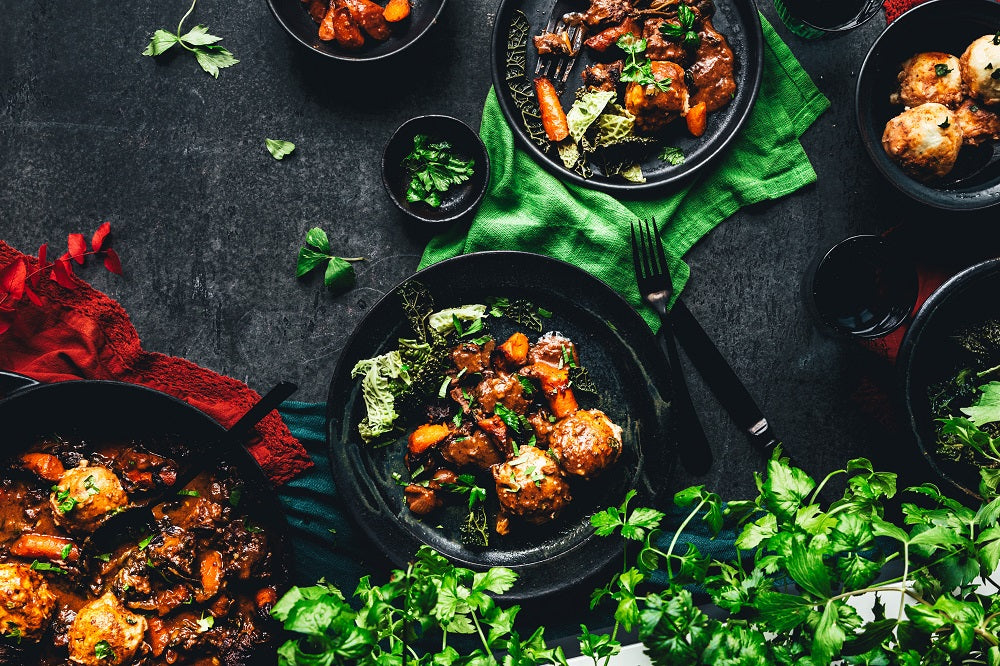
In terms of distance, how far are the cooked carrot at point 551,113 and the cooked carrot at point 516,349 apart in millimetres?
942

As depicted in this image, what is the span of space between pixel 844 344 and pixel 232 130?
10.2 feet

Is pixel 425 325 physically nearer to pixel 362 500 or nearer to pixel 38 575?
pixel 362 500

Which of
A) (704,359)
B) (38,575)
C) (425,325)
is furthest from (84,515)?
(704,359)

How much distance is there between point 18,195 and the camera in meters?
3.63

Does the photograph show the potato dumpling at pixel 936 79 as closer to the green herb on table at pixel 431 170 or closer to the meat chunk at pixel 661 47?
the meat chunk at pixel 661 47

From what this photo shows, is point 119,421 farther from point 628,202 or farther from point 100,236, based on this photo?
point 628,202

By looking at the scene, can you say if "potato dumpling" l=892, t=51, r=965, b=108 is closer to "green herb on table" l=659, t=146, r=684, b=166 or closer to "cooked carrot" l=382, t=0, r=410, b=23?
"green herb on table" l=659, t=146, r=684, b=166

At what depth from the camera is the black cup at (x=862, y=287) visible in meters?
3.40

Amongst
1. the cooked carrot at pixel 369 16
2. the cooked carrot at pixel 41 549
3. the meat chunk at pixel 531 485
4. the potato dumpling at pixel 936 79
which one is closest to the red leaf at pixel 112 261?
the cooked carrot at pixel 41 549

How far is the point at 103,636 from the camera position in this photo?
9.64 ft

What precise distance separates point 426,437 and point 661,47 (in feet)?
6.79

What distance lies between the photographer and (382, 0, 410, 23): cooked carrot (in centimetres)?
353

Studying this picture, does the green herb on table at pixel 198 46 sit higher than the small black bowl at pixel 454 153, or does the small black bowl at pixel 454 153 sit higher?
the green herb on table at pixel 198 46

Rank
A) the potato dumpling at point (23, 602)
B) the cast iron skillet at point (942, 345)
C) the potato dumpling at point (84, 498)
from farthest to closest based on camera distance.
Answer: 1. the cast iron skillet at point (942, 345)
2. the potato dumpling at point (84, 498)
3. the potato dumpling at point (23, 602)
